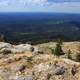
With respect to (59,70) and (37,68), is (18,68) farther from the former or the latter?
(59,70)

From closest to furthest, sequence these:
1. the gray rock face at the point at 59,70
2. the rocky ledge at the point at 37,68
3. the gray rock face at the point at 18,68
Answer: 1. the rocky ledge at the point at 37,68
2. the gray rock face at the point at 59,70
3. the gray rock face at the point at 18,68

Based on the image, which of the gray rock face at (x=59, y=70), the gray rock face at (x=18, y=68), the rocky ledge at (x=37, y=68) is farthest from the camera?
the gray rock face at (x=18, y=68)

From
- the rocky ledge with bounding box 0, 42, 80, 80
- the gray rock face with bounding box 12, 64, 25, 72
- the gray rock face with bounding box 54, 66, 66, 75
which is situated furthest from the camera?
the gray rock face with bounding box 12, 64, 25, 72

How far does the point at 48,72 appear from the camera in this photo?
15805 mm

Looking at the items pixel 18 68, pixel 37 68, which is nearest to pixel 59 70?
pixel 37 68

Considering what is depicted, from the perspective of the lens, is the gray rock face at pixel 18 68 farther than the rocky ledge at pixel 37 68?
Yes

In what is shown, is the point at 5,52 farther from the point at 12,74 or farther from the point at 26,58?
the point at 12,74

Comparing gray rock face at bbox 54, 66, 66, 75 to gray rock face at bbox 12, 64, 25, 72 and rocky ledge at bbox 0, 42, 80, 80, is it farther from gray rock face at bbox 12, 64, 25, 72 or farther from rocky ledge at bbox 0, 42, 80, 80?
gray rock face at bbox 12, 64, 25, 72

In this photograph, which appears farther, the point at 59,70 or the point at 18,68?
the point at 18,68

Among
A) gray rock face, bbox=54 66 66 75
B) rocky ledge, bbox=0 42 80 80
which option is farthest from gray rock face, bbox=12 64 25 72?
gray rock face, bbox=54 66 66 75

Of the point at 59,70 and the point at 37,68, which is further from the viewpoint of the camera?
the point at 37,68

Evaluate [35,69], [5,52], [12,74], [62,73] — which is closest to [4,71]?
[12,74]

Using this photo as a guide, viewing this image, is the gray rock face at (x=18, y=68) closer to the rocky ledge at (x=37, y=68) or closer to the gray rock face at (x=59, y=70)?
the rocky ledge at (x=37, y=68)

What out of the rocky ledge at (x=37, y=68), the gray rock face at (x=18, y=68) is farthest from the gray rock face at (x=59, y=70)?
the gray rock face at (x=18, y=68)
